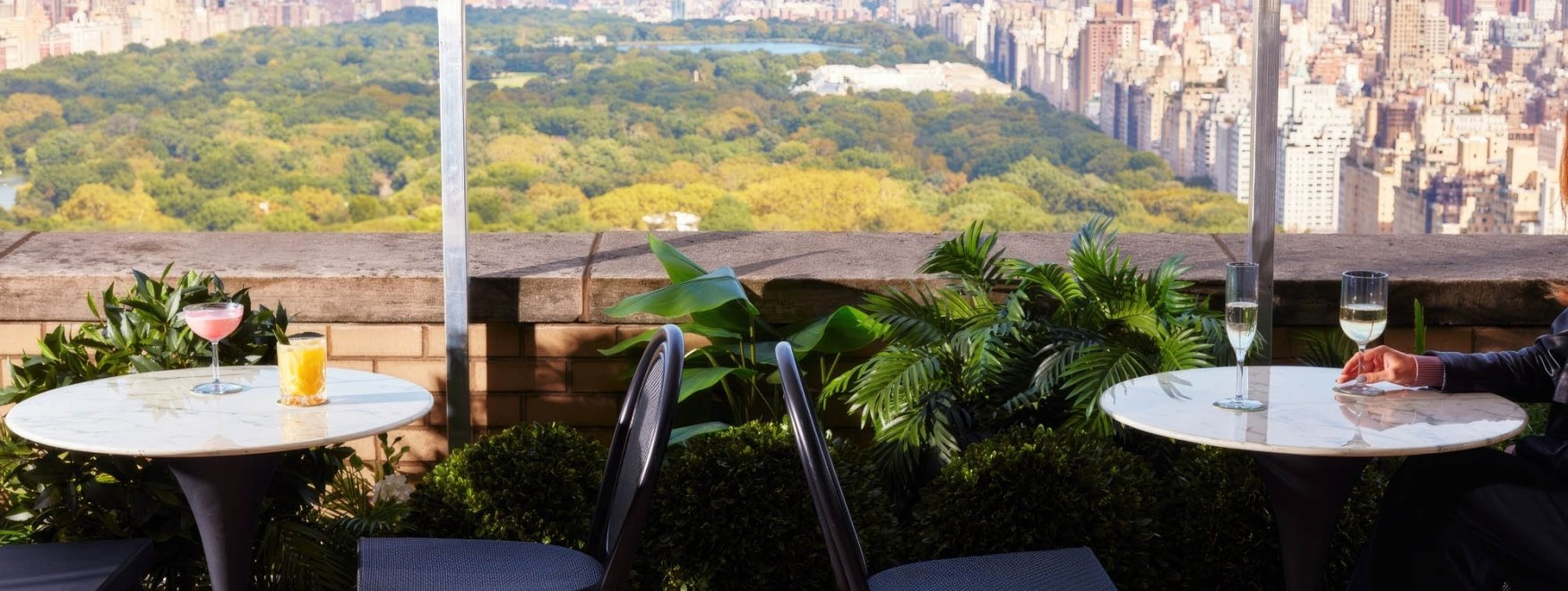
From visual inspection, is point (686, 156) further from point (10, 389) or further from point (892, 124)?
point (10, 389)

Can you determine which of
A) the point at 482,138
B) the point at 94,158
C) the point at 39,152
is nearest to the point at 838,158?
the point at 482,138

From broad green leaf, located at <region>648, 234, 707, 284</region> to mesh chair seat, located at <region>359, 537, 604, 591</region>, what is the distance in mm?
961

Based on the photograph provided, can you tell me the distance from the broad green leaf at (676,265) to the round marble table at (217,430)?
808 mm

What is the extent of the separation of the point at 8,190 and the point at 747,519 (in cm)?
1315

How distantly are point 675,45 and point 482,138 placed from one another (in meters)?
2.33

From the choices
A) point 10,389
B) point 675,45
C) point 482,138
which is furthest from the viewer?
point 675,45

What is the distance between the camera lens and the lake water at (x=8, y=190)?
1279cm

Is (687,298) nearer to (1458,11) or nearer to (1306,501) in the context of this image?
(1306,501)

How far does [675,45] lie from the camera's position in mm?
13781

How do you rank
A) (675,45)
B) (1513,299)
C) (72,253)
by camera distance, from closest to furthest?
(1513,299) → (72,253) → (675,45)

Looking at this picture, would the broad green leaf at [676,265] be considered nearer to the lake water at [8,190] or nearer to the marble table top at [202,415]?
the marble table top at [202,415]

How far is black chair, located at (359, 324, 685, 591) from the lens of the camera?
1.81 m

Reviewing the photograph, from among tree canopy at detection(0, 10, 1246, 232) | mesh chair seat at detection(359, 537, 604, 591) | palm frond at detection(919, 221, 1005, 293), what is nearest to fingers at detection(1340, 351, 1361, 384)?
palm frond at detection(919, 221, 1005, 293)

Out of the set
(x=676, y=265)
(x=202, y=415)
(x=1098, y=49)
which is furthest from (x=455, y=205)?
(x=1098, y=49)
